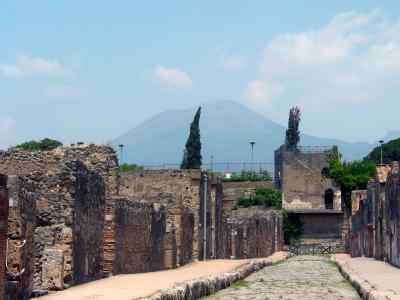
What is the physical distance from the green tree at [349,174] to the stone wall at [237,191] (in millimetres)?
8055

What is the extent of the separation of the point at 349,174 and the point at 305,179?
519 centimetres

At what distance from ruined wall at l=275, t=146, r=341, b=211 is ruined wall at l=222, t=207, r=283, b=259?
21.4 meters

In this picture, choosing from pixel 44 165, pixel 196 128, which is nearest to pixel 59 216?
pixel 44 165

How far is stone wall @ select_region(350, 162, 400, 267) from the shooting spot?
26406 millimetres

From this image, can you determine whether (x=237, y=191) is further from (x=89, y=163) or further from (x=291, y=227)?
(x=89, y=163)

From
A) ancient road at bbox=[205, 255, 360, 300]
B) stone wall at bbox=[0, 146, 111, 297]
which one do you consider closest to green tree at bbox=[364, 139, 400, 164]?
ancient road at bbox=[205, 255, 360, 300]

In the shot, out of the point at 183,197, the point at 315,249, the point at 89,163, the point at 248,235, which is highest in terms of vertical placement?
the point at 89,163

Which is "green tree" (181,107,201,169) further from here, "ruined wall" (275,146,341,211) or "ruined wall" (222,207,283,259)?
"ruined wall" (222,207,283,259)

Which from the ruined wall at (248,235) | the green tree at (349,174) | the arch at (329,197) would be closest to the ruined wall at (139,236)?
the ruined wall at (248,235)

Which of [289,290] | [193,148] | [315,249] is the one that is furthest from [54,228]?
[193,148]

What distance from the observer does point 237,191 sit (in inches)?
2970

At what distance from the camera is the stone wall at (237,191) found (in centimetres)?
7344

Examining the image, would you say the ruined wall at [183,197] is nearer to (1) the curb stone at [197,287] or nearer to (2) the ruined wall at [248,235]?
(2) the ruined wall at [248,235]

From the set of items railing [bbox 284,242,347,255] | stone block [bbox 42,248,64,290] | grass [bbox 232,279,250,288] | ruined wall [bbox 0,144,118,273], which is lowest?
railing [bbox 284,242,347,255]
